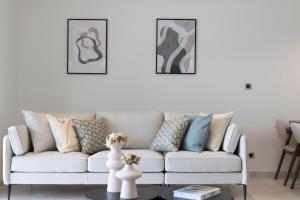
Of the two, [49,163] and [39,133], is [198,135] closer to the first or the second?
[49,163]

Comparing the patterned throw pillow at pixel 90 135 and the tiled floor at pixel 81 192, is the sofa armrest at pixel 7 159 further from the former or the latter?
the patterned throw pillow at pixel 90 135

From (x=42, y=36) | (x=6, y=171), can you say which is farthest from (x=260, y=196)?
(x=42, y=36)

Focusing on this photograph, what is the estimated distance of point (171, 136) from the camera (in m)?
4.10

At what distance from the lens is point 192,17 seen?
203 inches

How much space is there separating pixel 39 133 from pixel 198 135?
1.61m

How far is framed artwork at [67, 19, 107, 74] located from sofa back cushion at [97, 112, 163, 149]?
2.87ft

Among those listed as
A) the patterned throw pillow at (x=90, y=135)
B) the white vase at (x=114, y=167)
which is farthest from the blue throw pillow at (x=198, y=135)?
the white vase at (x=114, y=167)

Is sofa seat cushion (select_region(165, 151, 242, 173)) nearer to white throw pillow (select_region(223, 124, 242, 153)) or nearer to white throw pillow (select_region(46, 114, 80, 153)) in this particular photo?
white throw pillow (select_region(223, 124, 242, 153))

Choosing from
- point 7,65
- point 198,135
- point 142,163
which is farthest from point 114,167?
point 7,65

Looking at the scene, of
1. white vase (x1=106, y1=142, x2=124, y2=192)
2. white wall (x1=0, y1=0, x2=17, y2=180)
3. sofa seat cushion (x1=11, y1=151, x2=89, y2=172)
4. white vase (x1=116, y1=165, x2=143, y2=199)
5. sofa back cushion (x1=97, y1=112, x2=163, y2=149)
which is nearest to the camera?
white vase (x1=116, y1=165, x2=143, y2=199)

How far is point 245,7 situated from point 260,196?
2.40 meters

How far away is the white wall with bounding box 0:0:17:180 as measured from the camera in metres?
4.65

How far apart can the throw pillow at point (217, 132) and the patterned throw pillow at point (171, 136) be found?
263 mm

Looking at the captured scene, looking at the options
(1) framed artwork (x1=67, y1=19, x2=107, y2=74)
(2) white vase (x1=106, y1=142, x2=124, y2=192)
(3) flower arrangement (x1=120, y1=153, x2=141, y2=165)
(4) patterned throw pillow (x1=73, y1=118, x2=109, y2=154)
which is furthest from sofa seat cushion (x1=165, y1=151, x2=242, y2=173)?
(1) framed artwork (x1=67, y1=19, x2=107, y2=74)
